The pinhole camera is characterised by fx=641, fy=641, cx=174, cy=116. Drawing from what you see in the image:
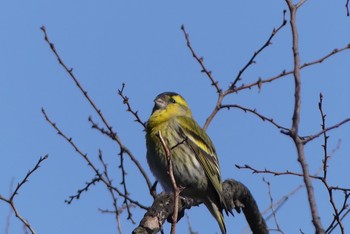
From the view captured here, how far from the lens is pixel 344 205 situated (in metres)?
4.63

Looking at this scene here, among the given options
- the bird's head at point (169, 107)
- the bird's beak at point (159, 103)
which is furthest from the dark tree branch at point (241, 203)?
the bird's beak at point (159, 103)

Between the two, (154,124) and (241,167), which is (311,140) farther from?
(154,124)

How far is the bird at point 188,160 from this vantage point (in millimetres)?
6535

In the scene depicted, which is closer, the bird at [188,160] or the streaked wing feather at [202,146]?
the bird at [188,160]

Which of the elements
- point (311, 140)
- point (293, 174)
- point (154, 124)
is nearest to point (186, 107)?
point (154, 124)

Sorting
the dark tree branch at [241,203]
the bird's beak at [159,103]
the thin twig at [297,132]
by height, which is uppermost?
the bird's beak at [159,103]

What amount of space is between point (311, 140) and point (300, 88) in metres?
0.36

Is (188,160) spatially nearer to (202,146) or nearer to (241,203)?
(202,146)

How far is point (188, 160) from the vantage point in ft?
22.0

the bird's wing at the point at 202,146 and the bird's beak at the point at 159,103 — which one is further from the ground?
the bird's beak at the point at 159,103

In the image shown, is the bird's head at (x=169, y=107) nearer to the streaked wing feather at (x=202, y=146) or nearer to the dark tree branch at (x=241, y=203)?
the streaked wing feather at (x=202, y=146)

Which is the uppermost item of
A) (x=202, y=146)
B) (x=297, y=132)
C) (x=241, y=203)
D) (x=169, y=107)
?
(x=169, y=107)

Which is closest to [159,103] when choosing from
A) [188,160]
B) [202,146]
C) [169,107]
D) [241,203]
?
[169,107]

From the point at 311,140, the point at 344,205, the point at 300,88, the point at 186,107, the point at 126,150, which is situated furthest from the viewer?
the point at 186,107
